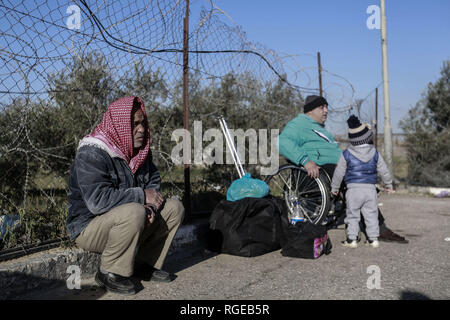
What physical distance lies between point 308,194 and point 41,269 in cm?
294

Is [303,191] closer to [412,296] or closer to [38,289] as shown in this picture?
[412,296]

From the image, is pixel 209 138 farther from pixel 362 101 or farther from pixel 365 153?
pixel 362 101

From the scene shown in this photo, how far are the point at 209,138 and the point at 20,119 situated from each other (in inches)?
110

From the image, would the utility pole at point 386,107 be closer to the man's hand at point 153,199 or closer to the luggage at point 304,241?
the luggage at point 304,241

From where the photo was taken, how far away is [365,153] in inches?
175

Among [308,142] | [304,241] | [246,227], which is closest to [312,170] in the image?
[308,142]

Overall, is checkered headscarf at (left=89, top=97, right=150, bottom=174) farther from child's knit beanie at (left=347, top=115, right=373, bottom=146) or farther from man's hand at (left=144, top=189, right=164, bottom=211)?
child's knit beanie at (left=347, top=115, right=373, bottom=146)

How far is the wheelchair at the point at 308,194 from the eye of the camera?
4547 mm

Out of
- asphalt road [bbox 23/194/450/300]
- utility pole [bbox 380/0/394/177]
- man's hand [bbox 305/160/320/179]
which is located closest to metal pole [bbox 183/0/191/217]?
asphalt road [bbox 23/194/450/300]

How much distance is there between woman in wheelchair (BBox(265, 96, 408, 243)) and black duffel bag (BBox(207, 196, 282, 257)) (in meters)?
0.77

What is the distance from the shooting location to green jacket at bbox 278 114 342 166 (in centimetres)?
483

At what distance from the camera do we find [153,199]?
9.77 ft

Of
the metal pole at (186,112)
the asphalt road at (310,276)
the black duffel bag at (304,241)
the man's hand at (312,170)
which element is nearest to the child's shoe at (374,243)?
the asphalt road at (310,276)
